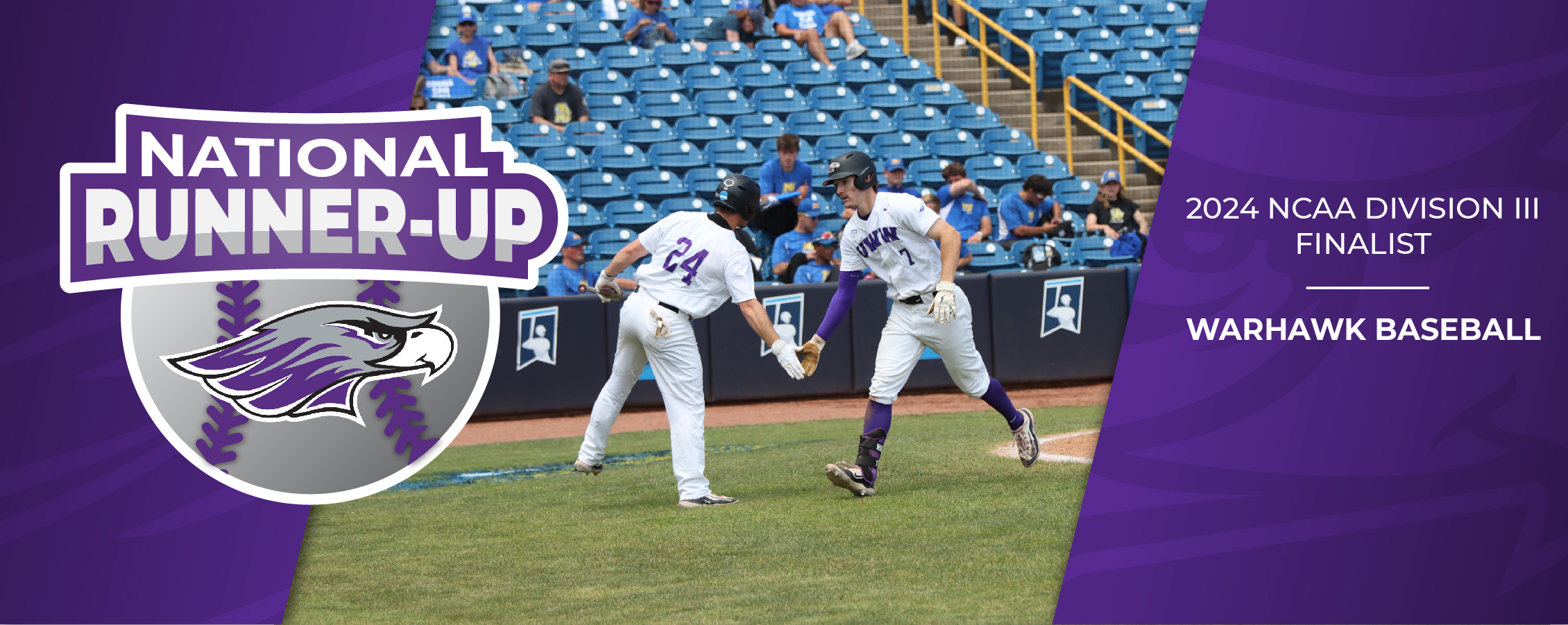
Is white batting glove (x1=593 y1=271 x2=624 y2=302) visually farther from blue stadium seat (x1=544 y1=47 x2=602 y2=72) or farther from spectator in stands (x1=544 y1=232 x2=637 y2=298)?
blue stadium seat (x1=544 y1=47 x2=602 y2=72)

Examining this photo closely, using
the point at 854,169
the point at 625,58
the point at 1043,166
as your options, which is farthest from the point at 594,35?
the point at 854,169

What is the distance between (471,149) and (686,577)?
1.53 metres

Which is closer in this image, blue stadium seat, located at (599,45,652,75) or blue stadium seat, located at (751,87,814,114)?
blue stadium seat, located at (751,87,814,114)

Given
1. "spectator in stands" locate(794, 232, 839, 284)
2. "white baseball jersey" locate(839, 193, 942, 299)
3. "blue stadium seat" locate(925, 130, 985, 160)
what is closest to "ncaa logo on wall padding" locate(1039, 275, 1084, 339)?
"spectator in stands" locate(794, 232, 839, 284)

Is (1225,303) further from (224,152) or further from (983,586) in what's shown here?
(224,152)

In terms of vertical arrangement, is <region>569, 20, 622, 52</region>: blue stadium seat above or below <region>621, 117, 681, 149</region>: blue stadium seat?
above

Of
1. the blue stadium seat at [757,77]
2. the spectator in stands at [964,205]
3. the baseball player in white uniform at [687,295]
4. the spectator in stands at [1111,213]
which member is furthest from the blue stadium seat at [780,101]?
the baseball player in white uniform at [687,295]

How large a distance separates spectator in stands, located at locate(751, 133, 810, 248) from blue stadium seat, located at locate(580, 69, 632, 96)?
8.41 ft

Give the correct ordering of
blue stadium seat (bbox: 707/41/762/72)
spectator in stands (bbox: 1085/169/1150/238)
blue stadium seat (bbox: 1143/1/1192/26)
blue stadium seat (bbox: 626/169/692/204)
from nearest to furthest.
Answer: spectator in stands (bbox: 1085/169/1150/238) < blue stadium seat (bbox: 626/169/692/204) < blue stadium seat (bbox: 707/41/762/72) < blue stadium seat (bbox: 1143/1/1192/26)

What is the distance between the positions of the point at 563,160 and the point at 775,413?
3.37m

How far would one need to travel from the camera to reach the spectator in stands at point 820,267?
10609 millimetres

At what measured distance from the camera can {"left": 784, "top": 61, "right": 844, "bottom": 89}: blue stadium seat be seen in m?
13.4

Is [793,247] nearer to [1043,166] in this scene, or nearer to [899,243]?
[1043,166]

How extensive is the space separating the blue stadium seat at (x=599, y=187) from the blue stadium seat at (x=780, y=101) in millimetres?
1879
